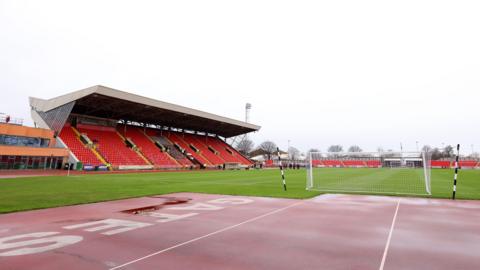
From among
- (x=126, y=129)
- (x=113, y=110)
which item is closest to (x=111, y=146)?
(x=113, y=110)

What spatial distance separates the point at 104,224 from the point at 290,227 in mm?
5006

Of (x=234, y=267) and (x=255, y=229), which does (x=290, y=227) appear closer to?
(x=255, y=229)

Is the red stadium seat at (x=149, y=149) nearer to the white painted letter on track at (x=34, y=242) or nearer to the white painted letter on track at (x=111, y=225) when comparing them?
the white painted letter on track at (x=111, y=225)

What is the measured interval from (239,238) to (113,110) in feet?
146

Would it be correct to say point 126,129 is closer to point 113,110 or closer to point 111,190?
point 113,110

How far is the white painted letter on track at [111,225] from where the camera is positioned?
758 centimetres

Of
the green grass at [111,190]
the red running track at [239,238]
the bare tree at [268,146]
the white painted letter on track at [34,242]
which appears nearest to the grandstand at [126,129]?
the green grass at [111,190]

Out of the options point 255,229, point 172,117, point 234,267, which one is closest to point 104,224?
point 255,229

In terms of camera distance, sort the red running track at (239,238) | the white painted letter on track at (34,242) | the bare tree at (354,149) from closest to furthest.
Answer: the red running track at (239,238), the white painted letter on track at (34,242), the bare tree at (354,149)

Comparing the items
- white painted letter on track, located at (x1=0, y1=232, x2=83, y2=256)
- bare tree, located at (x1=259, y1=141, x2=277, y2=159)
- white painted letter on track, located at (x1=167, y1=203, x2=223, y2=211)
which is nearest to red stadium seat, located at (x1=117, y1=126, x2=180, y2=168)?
white painted letter on track, located at (x1=167, y1=203, x2=223, y2=211)

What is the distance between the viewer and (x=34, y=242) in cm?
634

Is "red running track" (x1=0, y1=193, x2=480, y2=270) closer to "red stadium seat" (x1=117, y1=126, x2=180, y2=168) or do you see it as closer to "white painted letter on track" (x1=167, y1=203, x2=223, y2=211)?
"white painted letter on track" (x1=167, y1=203, x2=223, y2=211)

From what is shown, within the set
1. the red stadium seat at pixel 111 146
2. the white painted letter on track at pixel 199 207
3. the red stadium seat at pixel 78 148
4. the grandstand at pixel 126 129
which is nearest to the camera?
the white painted letter on track at pixel 199 207

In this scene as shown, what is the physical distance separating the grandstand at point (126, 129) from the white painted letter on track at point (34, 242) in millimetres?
33004
